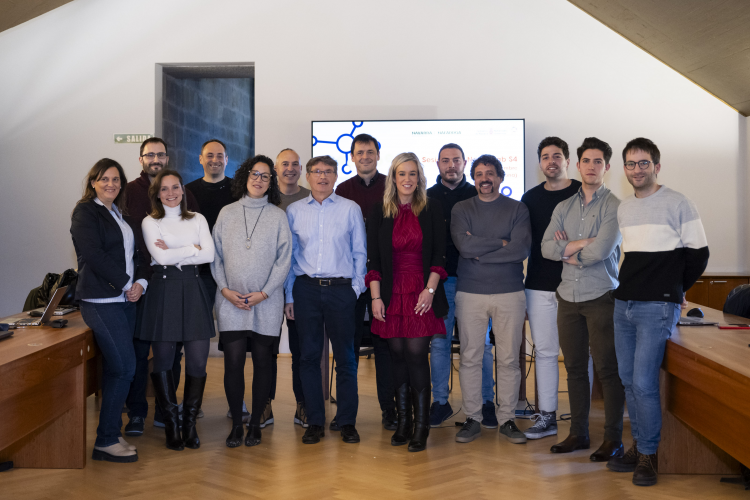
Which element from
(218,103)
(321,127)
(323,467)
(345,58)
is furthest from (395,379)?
(218,103)

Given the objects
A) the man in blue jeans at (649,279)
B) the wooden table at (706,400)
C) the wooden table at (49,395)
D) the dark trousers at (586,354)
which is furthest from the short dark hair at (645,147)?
the wooden table at (49,395)

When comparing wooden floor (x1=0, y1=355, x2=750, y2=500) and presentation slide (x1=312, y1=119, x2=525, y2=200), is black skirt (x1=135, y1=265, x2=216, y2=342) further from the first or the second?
presentation slide (x1=312, y1=119, x2=525, y2=200)

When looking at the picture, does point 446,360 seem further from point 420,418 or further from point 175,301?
point 175,301

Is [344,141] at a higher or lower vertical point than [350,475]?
higher

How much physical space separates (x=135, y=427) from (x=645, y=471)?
2750 mm

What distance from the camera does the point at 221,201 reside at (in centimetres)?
407

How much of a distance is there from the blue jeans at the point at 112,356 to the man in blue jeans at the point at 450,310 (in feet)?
5.67

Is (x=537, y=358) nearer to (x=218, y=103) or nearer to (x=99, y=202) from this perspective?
(x=99, y=202)

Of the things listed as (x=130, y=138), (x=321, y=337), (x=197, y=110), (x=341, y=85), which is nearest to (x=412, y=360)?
(x=321, y=337)

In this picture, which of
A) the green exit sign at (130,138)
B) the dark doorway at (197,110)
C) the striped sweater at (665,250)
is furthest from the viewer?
the dark doorway at (197,110)

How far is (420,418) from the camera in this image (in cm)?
339

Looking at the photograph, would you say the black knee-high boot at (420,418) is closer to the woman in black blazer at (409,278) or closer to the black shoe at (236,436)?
the woman in black blazer at (409,278)

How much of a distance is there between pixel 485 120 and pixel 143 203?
10.9 feet

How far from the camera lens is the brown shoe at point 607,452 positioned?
3227mm
